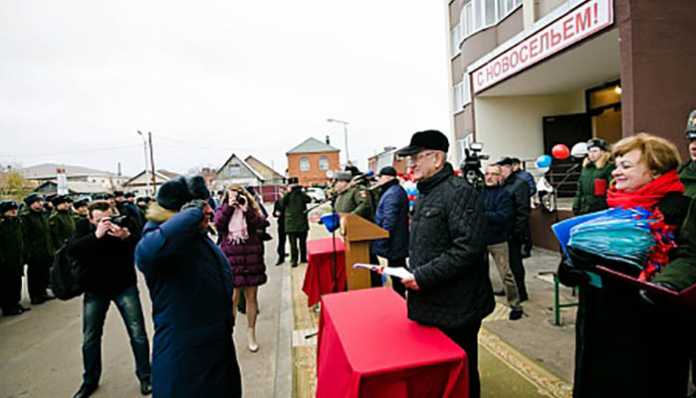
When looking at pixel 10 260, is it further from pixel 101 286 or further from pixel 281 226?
pixel 281 226

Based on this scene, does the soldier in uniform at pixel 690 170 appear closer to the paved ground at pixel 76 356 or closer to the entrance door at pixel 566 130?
the paved ground at pixel 76 356

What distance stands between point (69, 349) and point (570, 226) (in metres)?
5.81

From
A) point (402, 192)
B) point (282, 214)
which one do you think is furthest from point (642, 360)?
point (282, 214)

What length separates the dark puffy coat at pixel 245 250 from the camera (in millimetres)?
4281

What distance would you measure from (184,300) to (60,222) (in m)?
7.67

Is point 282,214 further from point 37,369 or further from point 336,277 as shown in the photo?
point 37,369

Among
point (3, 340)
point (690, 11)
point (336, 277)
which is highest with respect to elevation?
point (690, 11)

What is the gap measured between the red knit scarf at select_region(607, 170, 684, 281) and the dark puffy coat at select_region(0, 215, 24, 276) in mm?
8438

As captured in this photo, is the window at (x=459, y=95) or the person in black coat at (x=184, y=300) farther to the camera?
the window at (x=459, y=95)

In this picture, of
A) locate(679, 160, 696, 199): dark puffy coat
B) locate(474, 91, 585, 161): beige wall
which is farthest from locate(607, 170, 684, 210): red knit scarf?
locate(474, 91, 585, 161): beige wall

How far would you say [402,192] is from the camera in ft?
15.3

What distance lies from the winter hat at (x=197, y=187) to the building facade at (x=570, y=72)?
627 centimetres

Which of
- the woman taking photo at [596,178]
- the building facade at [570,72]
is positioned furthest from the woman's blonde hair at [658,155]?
the building facade at [570,72]

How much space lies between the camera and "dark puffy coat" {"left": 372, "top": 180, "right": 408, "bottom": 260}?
14.8ft
